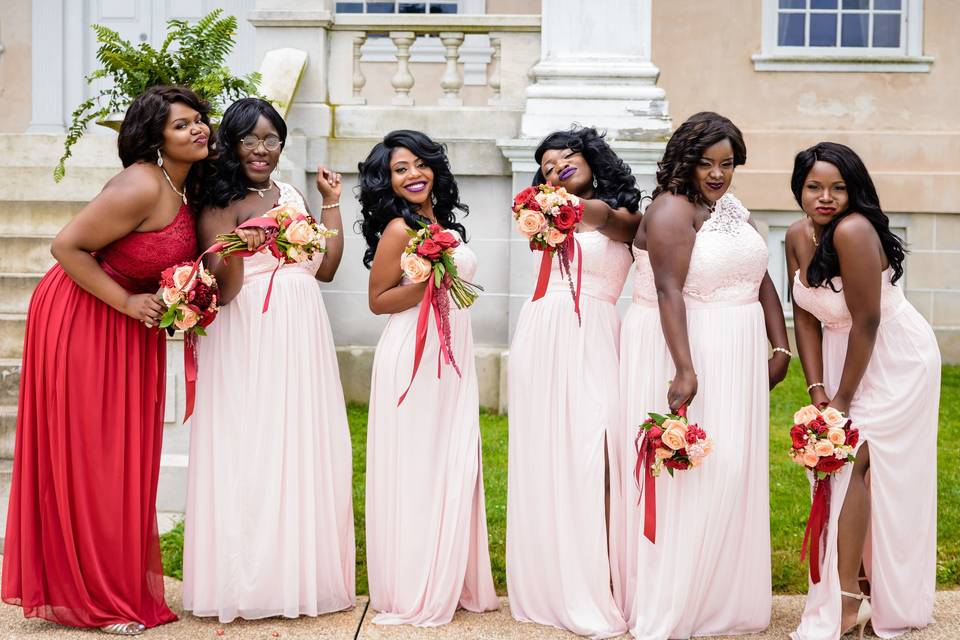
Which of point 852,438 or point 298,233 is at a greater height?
point 298,233

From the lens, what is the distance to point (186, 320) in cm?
451

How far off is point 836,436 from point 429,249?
178cm

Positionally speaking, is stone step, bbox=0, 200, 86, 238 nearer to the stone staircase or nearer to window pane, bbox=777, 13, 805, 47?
the stone staircase

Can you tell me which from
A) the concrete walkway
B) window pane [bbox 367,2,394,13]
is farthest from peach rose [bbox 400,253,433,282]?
window pane [bbox 367,2,394,13]

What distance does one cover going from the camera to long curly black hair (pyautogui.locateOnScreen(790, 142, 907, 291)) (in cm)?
456

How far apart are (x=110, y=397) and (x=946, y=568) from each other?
13.6 ft

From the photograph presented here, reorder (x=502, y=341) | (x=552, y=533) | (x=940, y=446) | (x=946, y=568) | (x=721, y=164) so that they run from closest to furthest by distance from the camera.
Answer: (x=721, y=164), (x=552, y=533), (x=946, y=568), (x=940, y=446), (x=502, y=341)

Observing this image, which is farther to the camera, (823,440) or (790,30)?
(790,30)

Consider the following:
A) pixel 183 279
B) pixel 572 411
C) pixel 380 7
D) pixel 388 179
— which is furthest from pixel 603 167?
pixel 380 7

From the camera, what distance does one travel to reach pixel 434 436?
195 inches

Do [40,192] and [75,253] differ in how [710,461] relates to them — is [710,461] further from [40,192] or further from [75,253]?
[40,192]

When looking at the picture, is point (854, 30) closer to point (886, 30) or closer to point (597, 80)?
point (886, 30)

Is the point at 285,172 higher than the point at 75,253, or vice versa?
the point at 285,172

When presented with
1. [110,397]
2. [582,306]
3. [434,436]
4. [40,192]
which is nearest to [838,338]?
[582,306]
